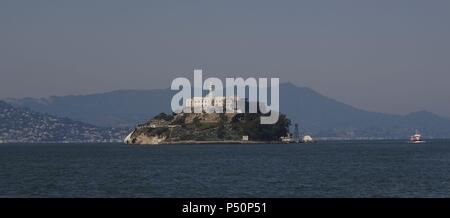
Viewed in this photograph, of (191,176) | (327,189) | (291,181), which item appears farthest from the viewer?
(191,176)

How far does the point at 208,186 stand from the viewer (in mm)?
63969

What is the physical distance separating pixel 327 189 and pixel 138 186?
49.0 feet
